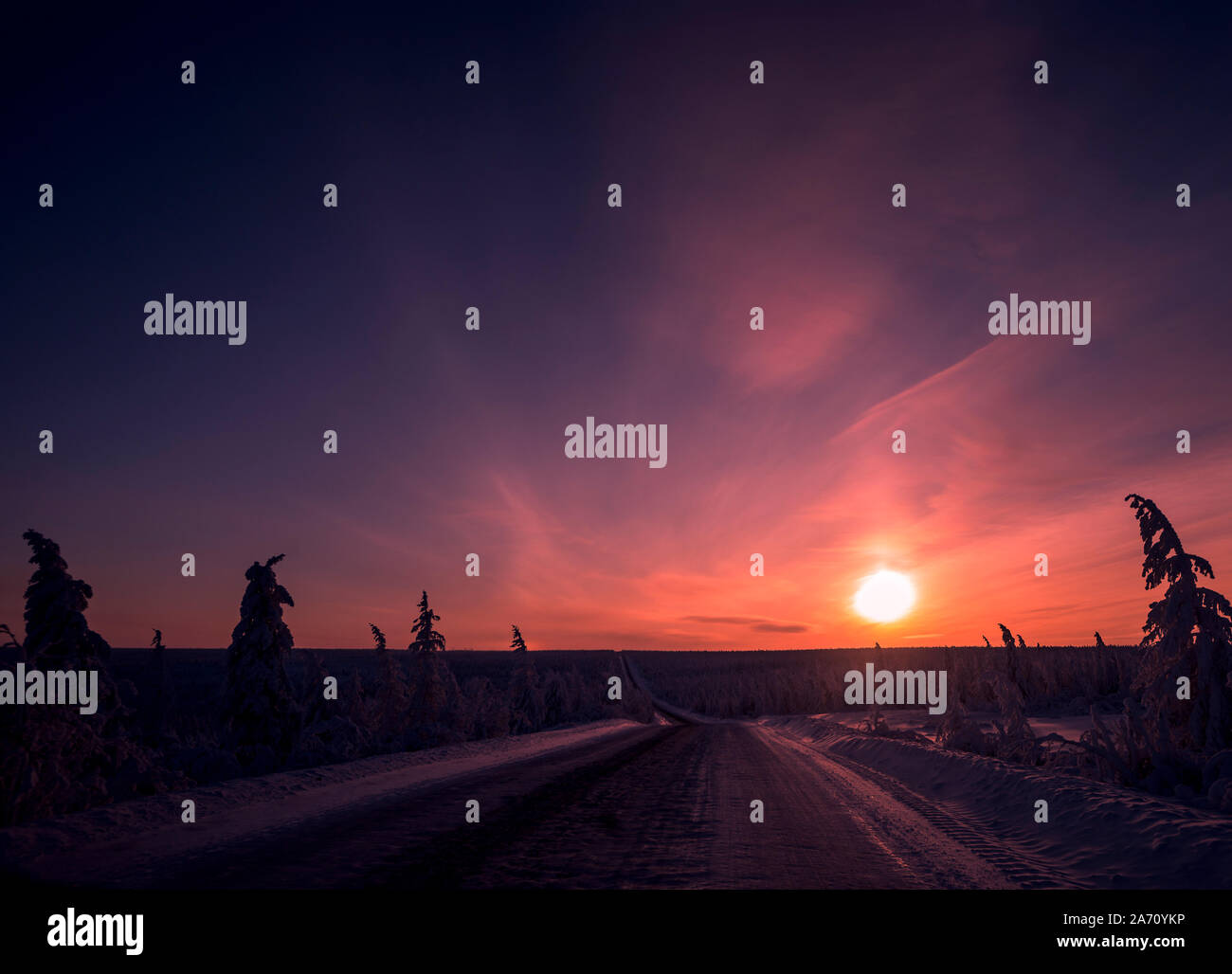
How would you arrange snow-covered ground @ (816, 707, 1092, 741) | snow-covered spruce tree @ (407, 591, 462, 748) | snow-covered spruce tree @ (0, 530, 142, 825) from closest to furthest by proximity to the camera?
snow-covered spruce tree @ (0, 530, 142, 825) < snow-covered ground @ (816, 707, 1092, 741) < snow-covered spruce tree @ (407, 591, 462, 748)

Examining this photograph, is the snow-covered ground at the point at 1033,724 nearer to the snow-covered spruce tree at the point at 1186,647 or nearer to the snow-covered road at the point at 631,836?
the snow-covered spruce tree at the point at 1186,647

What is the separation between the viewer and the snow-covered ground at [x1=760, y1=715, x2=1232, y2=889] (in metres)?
7.21

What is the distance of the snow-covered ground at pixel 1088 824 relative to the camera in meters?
7.21

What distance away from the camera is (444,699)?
36.9m

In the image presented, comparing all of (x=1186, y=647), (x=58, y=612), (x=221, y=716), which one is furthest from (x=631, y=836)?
(x=221, y=716)

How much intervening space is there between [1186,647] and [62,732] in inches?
902

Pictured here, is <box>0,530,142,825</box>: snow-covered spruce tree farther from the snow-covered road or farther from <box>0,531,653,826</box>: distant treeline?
the snow-covered road

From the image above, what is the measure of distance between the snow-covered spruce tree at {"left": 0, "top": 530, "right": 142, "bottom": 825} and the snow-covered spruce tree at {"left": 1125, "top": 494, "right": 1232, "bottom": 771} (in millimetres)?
21061

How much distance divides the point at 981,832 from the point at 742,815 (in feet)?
11.4

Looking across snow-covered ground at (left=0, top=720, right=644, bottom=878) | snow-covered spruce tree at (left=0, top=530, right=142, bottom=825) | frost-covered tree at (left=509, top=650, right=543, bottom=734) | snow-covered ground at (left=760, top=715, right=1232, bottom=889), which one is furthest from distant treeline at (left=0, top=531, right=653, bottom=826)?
snow-covered ground at (left=760, top=715, right=1232, bottom=889)
